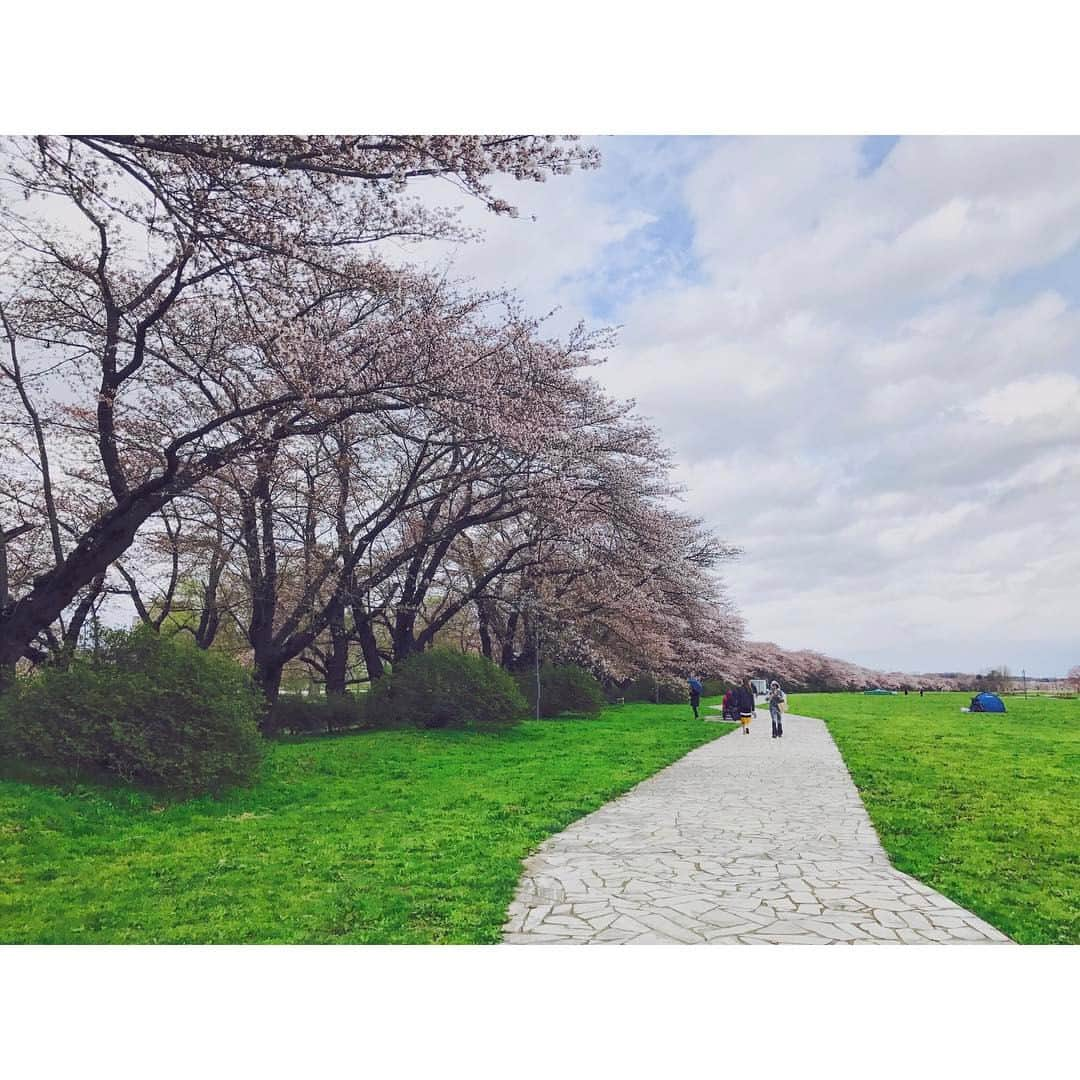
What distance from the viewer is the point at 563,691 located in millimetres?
21109

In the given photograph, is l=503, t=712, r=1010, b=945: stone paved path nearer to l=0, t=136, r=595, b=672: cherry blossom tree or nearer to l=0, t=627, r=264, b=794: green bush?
l=0, t=627, r=264, b=794: green bush

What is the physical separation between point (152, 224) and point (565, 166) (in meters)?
3.89

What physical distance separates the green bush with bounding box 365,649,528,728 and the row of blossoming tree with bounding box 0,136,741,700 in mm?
1680

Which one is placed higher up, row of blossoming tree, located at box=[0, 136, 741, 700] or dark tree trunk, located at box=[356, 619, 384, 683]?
row of blossoming tree, located at box=[0, 136, 741, 700]

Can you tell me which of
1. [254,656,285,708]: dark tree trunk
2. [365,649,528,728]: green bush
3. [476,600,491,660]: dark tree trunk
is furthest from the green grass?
[476,600,491,660]: dark tree trunk

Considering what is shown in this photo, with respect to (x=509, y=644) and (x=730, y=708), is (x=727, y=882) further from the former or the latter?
(x=730, y=708)

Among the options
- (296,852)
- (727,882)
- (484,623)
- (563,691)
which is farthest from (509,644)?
(727,882)

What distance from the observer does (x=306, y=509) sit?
43.1ft

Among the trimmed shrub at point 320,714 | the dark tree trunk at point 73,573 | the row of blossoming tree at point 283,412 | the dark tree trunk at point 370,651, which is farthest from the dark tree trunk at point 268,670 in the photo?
the dark tree trunk at point 73,573

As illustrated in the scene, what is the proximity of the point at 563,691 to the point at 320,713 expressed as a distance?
6625 millimetres

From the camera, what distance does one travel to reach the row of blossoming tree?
7094 mm
